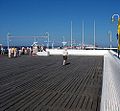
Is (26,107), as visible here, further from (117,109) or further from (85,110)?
(117,109)

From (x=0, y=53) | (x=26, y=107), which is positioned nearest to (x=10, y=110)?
(x=26, y=107)

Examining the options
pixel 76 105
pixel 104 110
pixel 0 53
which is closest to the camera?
pixel 104 110

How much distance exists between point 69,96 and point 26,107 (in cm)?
213

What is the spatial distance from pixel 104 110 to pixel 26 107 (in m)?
2.56

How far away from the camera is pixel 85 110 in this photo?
292 inches

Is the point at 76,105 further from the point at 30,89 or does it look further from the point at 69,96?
the point at 30,89

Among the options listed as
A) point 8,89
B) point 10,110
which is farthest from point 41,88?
point 10,110

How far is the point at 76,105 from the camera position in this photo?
26.1 ft

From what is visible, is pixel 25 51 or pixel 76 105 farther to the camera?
pixel 25 51

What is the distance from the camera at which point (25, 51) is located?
1909 inches

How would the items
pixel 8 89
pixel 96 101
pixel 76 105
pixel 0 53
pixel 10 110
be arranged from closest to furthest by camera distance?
pixel 10 110, pixel 76 105, pixel 96 101, pixel 8 89, pixel 0 53

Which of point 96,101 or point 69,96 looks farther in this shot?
point 69,96

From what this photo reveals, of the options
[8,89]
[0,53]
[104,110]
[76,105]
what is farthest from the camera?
[0,53]

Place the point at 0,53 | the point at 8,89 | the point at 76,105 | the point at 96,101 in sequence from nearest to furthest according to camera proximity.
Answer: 1. the point at 76,105
2. the point at 96,101
3. the point at 8,89
4. the point at 0,53
